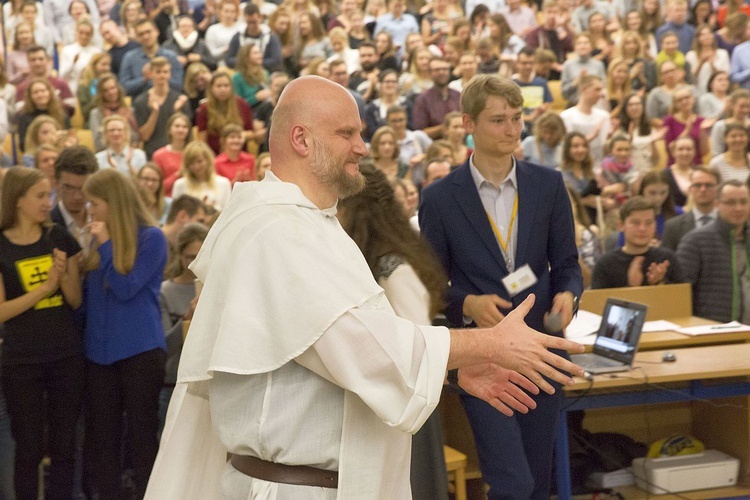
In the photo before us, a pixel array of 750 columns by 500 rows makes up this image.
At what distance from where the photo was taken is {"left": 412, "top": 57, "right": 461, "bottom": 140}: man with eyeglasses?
11617mm

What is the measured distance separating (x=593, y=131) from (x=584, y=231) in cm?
385

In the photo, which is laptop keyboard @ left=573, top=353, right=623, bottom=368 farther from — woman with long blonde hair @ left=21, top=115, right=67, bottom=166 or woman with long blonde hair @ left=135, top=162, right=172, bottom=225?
woman with long blonde hair @ left=21, top=115, right=67, bottom=166

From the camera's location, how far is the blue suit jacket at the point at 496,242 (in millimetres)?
4086

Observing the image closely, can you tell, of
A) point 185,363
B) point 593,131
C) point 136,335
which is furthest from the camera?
point 593,131

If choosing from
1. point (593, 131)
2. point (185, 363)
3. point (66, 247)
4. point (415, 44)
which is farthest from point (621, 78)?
point (185, 363)

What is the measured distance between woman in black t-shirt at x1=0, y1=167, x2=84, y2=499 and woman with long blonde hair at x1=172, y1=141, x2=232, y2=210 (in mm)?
3562

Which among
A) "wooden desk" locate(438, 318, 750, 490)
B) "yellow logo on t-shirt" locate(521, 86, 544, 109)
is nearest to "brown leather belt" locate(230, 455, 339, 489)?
"wooden desk" locate(438, 318, 750, 490)

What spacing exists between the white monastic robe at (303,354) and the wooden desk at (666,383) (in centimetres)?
263

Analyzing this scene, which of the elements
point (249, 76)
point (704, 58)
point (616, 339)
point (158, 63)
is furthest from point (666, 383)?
point (704, 58)

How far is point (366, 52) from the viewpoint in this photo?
12.8m

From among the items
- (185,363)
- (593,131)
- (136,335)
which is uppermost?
(185,363)

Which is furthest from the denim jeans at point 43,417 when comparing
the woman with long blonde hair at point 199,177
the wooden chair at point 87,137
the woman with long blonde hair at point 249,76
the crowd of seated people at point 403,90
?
the woman with long blonde hair at point 249,76

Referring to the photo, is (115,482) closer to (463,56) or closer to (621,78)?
(463,56)

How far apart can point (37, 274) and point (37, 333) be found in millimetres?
278
